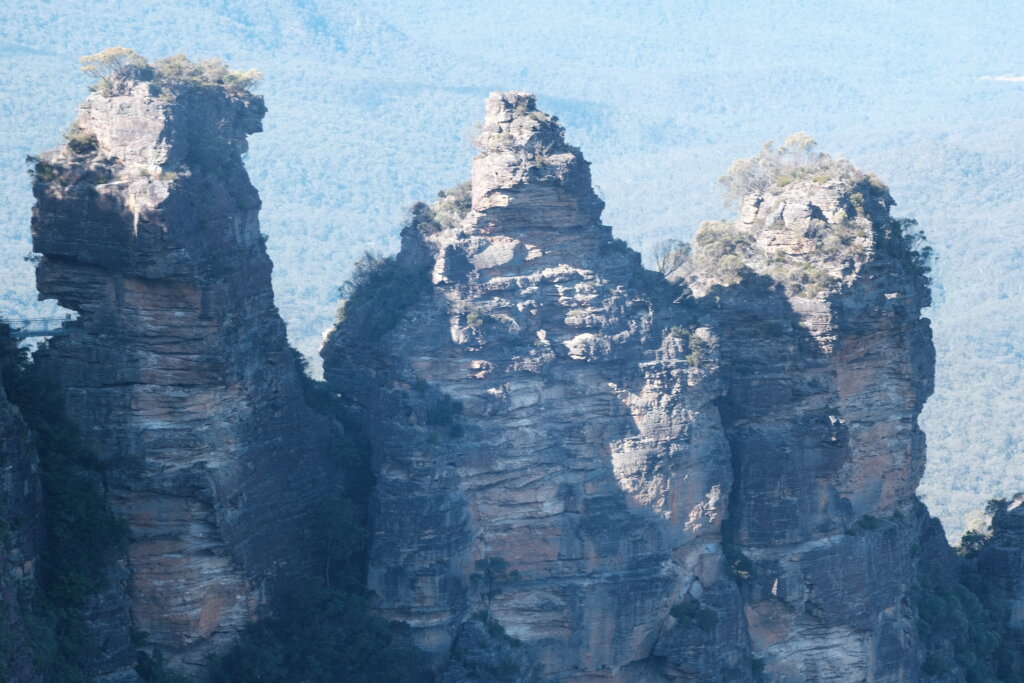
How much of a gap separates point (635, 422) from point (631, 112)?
11149 centimetres

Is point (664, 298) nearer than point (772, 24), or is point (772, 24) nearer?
point (664, 298)

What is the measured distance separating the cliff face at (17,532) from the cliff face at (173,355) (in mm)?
3011

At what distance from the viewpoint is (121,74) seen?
4166 centimetres

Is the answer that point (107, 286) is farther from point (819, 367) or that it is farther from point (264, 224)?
point (264, 224)

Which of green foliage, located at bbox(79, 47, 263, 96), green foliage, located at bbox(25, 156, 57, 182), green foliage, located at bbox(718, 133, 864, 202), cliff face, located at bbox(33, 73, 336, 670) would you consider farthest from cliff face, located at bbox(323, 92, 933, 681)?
green foliage, located at bbox(25, 156, 57, 182)

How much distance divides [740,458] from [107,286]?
18.9 meters

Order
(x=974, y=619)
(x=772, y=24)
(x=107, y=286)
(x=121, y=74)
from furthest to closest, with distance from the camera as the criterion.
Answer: (x=772, y=24), (x=974, y=619), (x=121, y=74), (x=107, y=286)

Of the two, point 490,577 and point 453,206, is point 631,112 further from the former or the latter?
point 490,577

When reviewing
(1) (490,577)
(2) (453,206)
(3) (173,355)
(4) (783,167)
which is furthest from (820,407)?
(3) (173,355)

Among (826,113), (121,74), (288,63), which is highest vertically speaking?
(826,113)

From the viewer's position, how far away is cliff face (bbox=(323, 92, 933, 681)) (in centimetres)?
4503

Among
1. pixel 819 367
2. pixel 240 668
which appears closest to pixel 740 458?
pixel 819 367

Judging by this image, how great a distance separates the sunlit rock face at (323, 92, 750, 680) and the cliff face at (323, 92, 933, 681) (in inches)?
2.4

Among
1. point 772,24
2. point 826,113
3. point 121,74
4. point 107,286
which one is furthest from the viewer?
point 772,24
